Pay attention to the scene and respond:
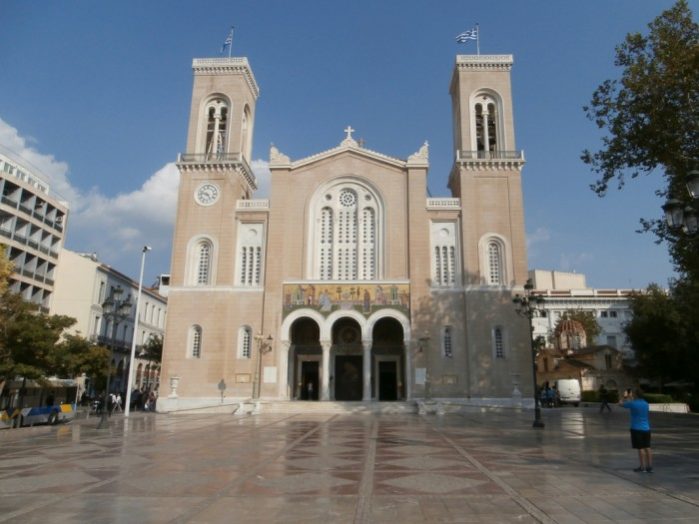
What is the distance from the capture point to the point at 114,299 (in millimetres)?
22641

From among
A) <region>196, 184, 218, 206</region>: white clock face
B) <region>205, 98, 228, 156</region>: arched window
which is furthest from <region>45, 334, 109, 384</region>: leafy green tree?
<region>205, 98, 228, 156</region>: arched window

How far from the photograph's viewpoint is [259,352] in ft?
115

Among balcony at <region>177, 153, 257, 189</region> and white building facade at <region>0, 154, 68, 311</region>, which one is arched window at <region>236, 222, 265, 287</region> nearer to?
balcony at <region>177, 153, 257, 189</region>

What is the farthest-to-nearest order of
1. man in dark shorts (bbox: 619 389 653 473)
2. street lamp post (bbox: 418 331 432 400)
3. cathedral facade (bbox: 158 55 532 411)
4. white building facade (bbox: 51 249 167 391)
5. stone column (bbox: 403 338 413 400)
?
white building facade (bbox: 51 249 167 391) < cathedral facade (bbox: 158 55 532 411) < stone column (bbox: 403 338 413 400) < street lamp post (bbox: 418 331 432 400) < man in dark shorts (bbox: 619 389 653 473)

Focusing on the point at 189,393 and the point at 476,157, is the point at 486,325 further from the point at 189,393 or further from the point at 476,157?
the point at 189,393

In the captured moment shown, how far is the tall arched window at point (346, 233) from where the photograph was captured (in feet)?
124

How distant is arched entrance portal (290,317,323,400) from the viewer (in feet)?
125

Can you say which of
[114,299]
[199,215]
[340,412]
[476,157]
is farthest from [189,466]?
[476,157]

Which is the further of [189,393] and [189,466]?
[189,393]

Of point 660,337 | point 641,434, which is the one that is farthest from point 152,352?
point 641,434

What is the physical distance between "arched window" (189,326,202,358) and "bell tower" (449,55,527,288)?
60.4ft

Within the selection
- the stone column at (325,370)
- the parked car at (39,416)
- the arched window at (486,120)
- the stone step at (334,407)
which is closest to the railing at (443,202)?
the arched window at (486,120)

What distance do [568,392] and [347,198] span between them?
2285 centimetres

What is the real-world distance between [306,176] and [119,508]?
33804mm
